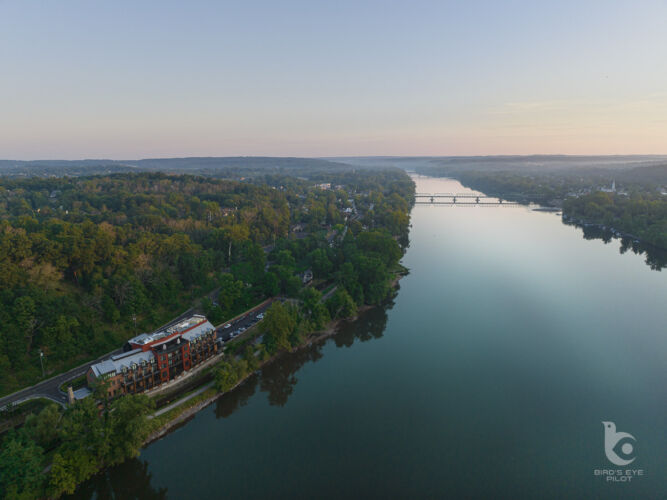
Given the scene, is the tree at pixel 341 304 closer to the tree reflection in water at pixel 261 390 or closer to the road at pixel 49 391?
the tree reflection in water at pixel 261 390

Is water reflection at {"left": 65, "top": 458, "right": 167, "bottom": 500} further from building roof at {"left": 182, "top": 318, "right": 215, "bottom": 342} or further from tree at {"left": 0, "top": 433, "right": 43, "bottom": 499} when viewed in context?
building roof at {"left": 182, "top": 318, "right": 215, "bottom": 342}

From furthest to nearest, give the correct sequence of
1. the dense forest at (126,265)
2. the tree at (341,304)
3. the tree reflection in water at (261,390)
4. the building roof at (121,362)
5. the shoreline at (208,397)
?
the tree at (341,304)
the dense forest at (126,265)
the building roof at (121,362)
the shoreline at (208,397)
the tree reflection in water at (261,390)

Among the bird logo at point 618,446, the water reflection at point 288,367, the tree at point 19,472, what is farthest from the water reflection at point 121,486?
the bird logo at point 618,446

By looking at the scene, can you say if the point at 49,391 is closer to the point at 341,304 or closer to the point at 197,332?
the point at 197,332

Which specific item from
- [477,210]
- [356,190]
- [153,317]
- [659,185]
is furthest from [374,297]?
[659,185]

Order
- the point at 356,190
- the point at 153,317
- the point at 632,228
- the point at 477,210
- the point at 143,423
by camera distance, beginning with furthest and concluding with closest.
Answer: the point at 356,190 → the point at 477,210 → the point at 632,228 → the point at 153,317 → the point at 143,423

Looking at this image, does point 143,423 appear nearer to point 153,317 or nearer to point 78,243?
point 153,317

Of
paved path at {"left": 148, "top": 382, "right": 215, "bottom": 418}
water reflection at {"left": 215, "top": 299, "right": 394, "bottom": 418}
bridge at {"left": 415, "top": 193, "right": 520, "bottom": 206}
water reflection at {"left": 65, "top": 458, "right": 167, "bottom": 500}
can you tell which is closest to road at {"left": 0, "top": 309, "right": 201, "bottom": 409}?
paved path at {"left": 148, "top": 382, "right": 215, "bottom": 418}
